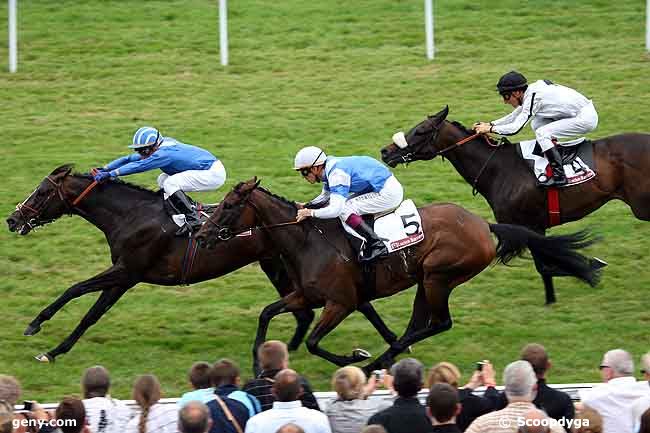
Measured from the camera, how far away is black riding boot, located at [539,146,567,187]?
1011 centimetres

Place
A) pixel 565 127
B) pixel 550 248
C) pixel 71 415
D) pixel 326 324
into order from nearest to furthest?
pixel 71 415
pixel 326 324
pixel 550 248
pixel 565 127

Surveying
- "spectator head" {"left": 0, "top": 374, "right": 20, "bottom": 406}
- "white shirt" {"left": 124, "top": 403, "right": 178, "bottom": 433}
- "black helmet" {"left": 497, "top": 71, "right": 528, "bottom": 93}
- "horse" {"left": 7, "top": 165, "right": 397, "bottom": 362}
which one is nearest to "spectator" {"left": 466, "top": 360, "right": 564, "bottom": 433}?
"white shirt" {"left": 124, "top": 403, "right": 178, "bottom": 433}

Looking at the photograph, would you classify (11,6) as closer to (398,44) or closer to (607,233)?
(398,44)

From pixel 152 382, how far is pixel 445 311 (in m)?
3.65

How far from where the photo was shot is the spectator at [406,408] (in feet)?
17.8

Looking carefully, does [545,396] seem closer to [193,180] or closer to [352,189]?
[352,189]

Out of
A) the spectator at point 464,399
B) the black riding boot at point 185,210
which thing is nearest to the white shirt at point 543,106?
the black riding boot at point 185,210

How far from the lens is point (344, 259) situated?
A: 8680 millimetres

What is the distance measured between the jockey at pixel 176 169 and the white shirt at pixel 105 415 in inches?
142

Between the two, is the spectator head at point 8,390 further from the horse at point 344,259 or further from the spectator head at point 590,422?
the horse at point 344,259

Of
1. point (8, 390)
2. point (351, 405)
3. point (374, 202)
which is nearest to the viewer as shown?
point (8, 390)

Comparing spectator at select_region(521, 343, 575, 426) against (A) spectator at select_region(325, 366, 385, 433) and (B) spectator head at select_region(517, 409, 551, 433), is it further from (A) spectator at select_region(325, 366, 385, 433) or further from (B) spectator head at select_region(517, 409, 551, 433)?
(A) spectator at select_region(325, 366, 385, 433)


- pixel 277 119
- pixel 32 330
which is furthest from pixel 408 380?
pixel 277 119

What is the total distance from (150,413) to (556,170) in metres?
5.43
